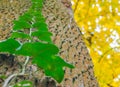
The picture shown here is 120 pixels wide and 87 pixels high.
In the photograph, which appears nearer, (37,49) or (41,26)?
(37,49)

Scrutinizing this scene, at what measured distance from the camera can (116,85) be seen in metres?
3.40

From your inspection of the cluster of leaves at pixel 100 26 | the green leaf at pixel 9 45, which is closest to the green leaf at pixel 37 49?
the green leaf at pixel 9 45

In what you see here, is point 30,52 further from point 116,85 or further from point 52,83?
point 116,85

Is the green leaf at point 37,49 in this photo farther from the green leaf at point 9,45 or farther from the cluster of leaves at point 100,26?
the cluster of leaves at point 100,26

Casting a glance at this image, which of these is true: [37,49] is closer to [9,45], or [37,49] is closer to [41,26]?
[9,45]

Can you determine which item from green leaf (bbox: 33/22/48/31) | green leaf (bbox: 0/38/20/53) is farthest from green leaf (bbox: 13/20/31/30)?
green leaf (bbox: 0/38/20/53)

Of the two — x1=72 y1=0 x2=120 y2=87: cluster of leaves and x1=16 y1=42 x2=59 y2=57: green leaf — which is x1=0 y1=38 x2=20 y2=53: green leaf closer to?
x1=16 y1=42 x2=59 y2=57: green leaf

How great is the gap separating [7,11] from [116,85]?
2.30m

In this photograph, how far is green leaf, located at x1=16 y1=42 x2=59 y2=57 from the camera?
40cm

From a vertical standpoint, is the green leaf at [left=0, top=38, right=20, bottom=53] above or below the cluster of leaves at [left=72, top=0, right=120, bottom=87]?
above

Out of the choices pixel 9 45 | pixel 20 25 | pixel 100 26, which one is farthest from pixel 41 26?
pixel 100 26

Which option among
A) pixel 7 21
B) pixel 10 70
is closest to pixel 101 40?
pixel 7 21

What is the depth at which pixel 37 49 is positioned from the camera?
0.40m

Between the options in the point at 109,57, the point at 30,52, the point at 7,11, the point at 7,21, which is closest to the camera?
the point at 30,52
